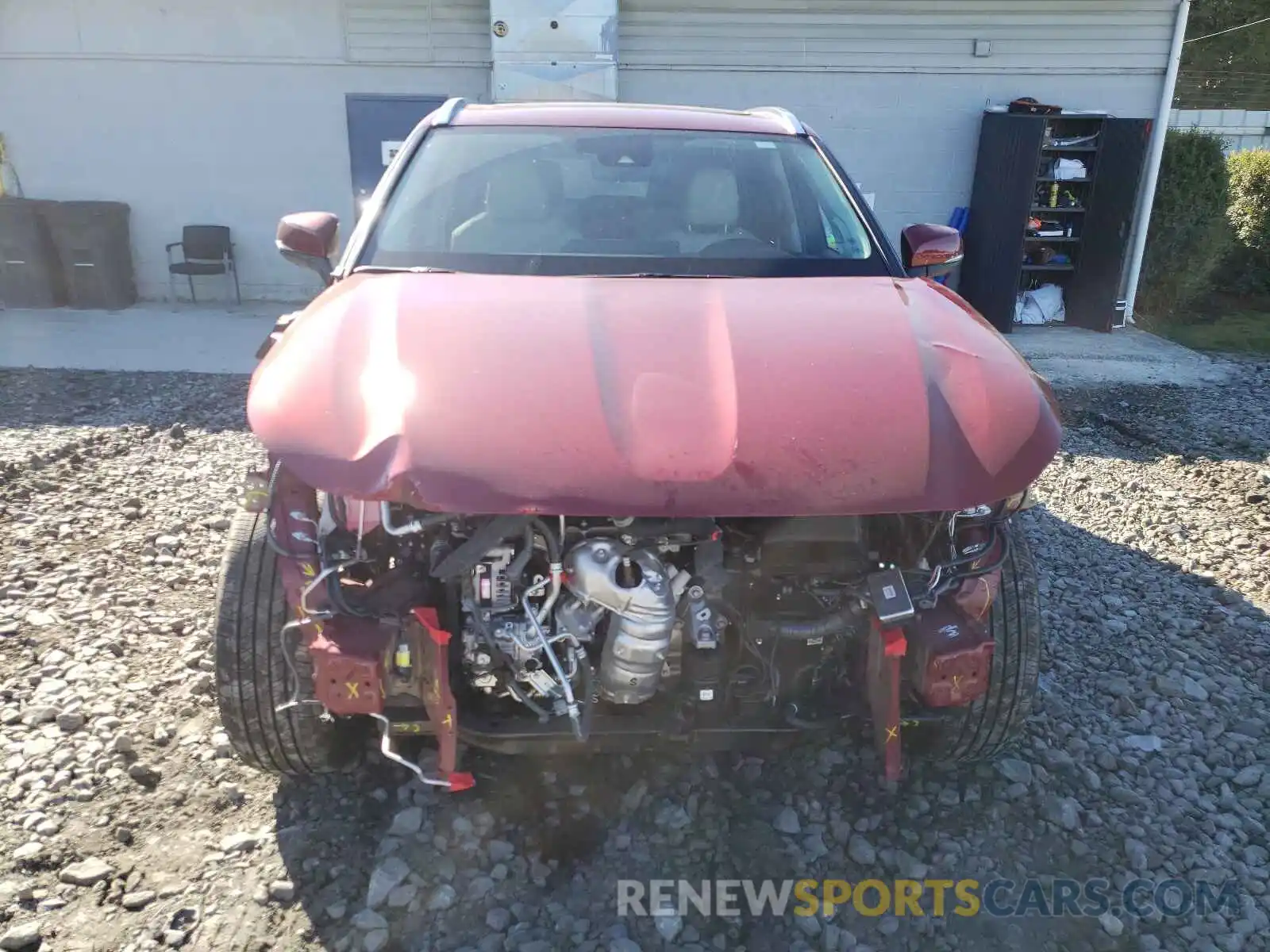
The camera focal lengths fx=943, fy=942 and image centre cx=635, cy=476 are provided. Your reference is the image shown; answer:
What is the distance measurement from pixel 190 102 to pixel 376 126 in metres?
1.81

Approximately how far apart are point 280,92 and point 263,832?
834 cm

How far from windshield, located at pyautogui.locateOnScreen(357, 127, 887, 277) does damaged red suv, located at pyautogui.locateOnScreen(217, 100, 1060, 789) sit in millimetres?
203

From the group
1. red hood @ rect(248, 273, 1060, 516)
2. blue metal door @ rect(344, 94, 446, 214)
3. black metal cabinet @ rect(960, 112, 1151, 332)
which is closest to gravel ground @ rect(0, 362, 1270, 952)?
red hood @ rect(248, 273, 1060, 516)

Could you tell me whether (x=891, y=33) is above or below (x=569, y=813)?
above

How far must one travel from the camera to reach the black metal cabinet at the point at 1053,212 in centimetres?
877

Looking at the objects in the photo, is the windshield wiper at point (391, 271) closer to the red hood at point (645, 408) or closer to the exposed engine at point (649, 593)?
the red hood at point (645, 408)

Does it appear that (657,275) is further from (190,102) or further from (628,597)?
(190,102)

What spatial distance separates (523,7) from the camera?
328 inches

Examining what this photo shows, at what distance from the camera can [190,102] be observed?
906 cm

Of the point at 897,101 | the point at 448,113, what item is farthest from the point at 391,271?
the point at 897,101

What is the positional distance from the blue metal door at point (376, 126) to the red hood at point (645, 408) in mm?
7273

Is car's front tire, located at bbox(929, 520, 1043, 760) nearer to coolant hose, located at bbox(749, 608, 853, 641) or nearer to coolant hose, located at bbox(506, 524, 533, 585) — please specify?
coolant hose, located at bbox(749, 608, 853, 641)

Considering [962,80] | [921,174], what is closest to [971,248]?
[921,174]

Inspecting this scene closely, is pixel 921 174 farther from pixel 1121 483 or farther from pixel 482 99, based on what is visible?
pixel 1121 483
